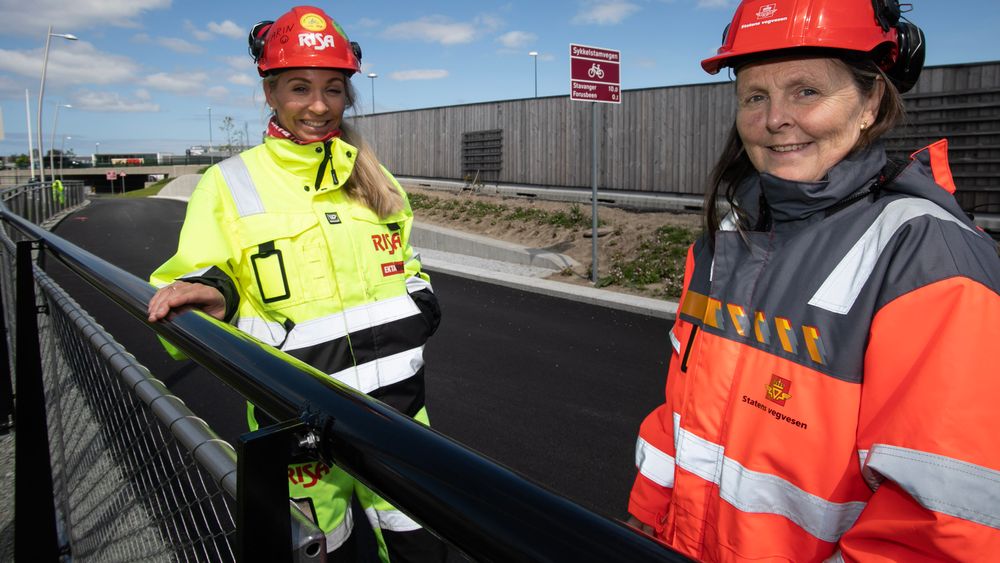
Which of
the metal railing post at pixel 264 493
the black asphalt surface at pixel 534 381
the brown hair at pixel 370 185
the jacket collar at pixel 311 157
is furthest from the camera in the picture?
the black asphalt surface at pixel 534 381

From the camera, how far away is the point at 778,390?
1.36 metres

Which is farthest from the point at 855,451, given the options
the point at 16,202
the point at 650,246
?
the point at 16,202

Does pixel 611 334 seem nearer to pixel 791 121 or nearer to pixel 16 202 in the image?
pixel 791 121

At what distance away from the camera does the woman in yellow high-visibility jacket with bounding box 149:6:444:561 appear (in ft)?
7.36

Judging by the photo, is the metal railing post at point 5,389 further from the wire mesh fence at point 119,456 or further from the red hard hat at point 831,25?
the red hard hat at point 831,25

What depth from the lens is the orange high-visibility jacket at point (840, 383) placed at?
993 mm

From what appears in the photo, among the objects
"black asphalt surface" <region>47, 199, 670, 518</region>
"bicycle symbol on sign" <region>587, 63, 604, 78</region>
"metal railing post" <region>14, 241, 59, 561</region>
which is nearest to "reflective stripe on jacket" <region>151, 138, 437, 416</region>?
"metal railing post" <region>14, 241, 59, 561</region>

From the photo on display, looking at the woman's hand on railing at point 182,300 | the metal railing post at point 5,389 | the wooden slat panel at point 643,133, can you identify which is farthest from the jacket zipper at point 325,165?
the wooden slat panel at point 643,133

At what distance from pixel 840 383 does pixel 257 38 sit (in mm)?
2318

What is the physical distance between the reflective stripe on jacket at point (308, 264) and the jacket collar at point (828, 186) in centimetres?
139

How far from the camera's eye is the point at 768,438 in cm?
136

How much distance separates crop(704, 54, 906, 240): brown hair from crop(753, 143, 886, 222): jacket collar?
0.20 ft

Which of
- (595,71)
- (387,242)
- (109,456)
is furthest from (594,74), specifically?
(109,456)

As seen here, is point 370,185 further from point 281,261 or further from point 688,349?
point 688,349
